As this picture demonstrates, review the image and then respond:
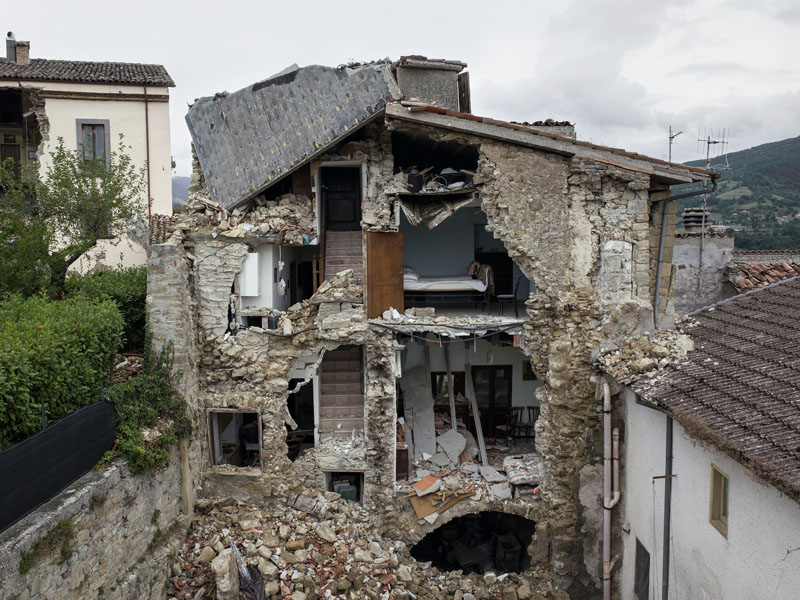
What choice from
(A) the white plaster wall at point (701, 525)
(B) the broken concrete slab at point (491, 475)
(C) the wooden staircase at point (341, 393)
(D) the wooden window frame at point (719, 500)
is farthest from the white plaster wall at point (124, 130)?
(D) the wooden window frame at point (719, 500)

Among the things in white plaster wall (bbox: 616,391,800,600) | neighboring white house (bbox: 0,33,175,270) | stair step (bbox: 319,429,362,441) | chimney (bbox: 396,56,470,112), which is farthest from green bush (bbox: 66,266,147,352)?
white plaster wall (bbox: 616,391,800,600)

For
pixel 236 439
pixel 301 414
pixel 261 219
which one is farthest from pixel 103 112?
pixel 236 439

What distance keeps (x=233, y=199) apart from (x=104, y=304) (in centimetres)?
322

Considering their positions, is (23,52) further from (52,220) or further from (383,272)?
(383,272)

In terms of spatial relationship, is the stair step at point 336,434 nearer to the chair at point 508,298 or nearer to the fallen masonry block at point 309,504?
the fallen masonry block at point 309,504

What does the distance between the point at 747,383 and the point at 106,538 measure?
9139 mm

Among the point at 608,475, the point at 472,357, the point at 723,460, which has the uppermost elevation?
the point at 723,460

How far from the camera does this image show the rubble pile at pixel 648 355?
29.9 ft

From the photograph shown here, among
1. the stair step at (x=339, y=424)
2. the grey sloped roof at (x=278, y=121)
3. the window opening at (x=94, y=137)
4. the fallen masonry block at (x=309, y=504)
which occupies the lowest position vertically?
the fallen masonry block at (x=309, y=504)

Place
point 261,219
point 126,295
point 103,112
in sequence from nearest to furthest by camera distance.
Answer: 1. point 261,219
2. point 126,295
3. point 103,112

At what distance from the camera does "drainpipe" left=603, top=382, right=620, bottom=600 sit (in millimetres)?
10453

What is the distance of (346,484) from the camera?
13219 mm

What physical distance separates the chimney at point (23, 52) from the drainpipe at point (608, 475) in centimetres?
2347

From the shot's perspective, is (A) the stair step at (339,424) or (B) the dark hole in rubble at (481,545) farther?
(B) the dark hole in rubble at (481,545)
